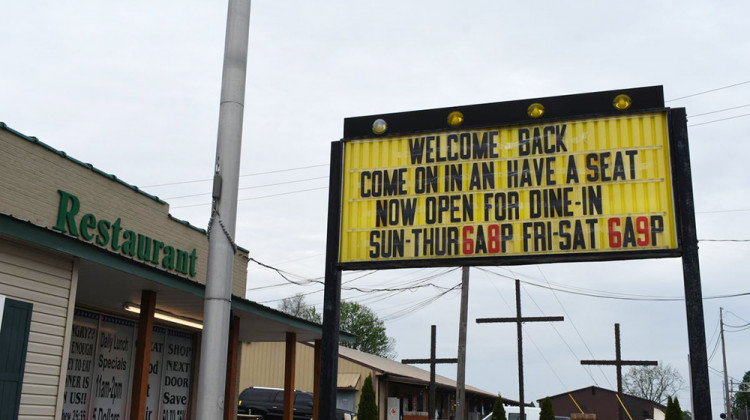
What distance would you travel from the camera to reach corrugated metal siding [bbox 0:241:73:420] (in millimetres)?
9750

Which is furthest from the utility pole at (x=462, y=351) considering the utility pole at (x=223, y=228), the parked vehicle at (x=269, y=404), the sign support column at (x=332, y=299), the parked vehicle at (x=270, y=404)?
the utility pole at (x=223, y=228)

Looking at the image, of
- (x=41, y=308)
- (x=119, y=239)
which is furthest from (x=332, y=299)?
(x=119, y=239)

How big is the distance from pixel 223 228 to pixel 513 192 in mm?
4457

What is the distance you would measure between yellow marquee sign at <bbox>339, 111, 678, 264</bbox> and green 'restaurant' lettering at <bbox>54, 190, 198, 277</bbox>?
6.46 meters

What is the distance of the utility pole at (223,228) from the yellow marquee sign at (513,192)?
348cm

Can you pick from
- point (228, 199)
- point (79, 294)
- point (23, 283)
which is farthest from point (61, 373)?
point (228, 199)

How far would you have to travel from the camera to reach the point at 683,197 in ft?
29.6

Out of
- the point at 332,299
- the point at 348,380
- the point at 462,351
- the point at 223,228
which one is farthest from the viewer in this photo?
the point at 348,380

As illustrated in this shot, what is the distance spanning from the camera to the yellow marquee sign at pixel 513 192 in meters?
9.34

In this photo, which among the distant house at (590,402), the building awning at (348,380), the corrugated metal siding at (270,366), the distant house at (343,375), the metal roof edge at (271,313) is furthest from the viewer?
the distant house at (590,402)

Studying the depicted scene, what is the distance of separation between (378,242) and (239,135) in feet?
11.7

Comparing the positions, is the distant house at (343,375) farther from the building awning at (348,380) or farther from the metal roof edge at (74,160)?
the metal roof edge at (74,160)

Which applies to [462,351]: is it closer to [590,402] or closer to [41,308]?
[41,308]

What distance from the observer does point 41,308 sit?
1017 centimetres
